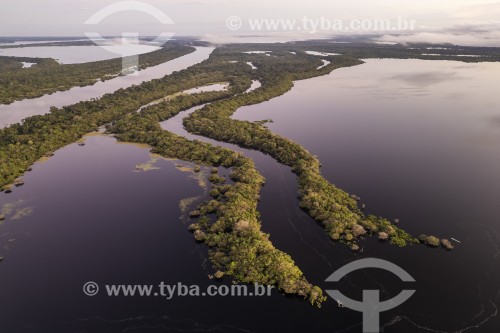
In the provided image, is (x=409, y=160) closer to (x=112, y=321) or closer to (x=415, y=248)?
(x=415, y=248)

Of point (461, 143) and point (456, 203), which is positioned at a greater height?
point (461, 143)

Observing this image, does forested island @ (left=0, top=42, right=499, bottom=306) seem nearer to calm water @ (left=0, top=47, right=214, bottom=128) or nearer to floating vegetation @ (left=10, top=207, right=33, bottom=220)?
floating vegetation @ (left=10, top=207, right=33, bottom=220)

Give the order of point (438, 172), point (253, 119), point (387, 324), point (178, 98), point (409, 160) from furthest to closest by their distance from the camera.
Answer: point (178, 98)
point (253, 119)
point (409, 160)
point (438, 172)
point (387, 324)

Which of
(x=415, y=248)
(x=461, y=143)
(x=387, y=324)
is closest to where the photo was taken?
(x=387, y=324)

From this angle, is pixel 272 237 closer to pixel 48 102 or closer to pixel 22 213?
pixel 22 213


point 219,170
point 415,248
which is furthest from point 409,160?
point 219,170

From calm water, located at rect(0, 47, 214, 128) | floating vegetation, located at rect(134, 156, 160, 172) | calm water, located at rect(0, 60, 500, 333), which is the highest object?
calm water, located at rect(0, 47, 214, 128)

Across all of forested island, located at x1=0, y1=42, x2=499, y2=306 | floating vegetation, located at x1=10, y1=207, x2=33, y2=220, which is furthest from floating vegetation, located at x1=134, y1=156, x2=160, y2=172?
floating vegetation, located at x1=10, y1=207, x2=33, y2=220
